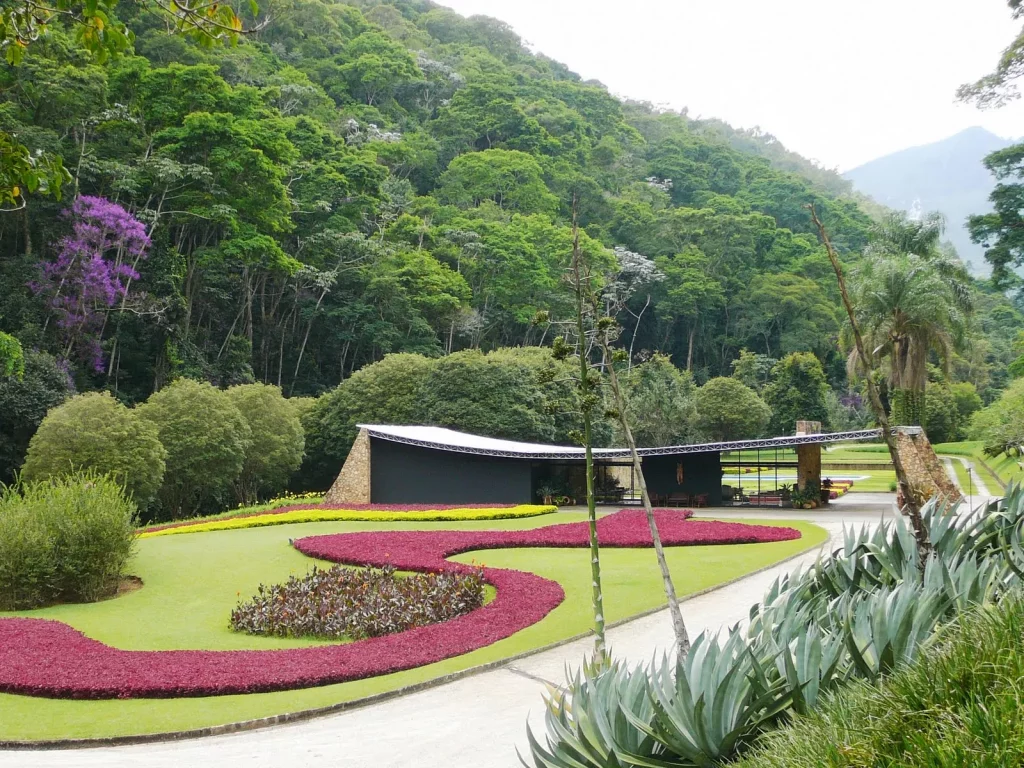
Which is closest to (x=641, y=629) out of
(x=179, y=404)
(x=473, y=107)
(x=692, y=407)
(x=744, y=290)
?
(x=179, y=404)

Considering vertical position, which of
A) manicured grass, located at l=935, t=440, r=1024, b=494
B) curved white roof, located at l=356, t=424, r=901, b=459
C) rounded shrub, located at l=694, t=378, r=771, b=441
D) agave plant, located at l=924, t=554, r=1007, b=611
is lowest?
manicured grass, located at l=935, t=440, r=1024, b=494

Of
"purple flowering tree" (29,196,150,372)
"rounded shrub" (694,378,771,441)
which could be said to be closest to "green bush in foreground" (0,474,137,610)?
"purple flowering tree" (29,196,150,372)

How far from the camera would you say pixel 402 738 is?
302 inches

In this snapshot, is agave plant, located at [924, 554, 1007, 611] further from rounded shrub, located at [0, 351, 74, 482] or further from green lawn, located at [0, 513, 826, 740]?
rounded shrub, located at [0, 351, 74, 482]

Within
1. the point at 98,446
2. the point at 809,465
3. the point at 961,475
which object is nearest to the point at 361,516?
the point at 98,446

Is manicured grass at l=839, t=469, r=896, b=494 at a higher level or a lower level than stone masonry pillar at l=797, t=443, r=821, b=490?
lower

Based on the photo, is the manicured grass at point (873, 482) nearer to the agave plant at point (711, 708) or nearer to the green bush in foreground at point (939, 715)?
the agave plant at point (711, 708)

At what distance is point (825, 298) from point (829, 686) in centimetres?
6937

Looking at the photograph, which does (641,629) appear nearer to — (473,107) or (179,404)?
(179,404)

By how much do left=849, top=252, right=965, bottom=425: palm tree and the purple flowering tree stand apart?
28768 millimetres

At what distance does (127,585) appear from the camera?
15.8 metres

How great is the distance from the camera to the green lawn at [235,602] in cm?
871

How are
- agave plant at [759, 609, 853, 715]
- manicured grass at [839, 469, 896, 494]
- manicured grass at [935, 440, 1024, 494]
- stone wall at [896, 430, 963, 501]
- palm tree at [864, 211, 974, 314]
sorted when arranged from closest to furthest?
agave plant at [759, 609, 853, 715], stone wall at [896, 430, 963, 501], manicured grass at [935, 440, 1024, 494], manicured grass at [839, 469, 896, 494], palm tree at [864, 211, 974, 314]

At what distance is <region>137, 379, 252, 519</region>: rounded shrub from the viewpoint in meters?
29.7
